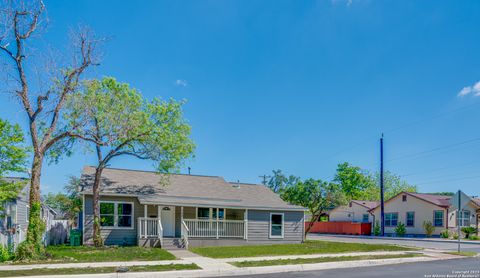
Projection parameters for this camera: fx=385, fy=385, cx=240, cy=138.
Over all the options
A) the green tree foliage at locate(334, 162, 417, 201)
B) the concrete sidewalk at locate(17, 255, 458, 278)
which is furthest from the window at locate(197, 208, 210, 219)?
the green tree foliage at locate(334, 162, 417, 201)

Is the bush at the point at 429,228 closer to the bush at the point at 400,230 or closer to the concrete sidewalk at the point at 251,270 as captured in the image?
the bush at the point at 400,230

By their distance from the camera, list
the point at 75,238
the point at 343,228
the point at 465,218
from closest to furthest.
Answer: the point at 75,238 → the point at 465,218 → the point at 343,228

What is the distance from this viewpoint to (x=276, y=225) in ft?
78.4

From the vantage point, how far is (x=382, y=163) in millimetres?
35844

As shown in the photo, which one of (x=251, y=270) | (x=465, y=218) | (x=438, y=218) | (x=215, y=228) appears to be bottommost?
(x=465, y=218)

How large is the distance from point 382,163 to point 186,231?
73.8 feet

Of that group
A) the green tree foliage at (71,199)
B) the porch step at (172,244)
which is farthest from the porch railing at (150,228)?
the green tree foliage at (71,199)

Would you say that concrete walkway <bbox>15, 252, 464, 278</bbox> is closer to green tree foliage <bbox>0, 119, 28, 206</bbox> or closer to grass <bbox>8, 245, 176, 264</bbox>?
grass <bbox>8, 245, 176, 264</bbox>

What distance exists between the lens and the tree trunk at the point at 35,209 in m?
14.7

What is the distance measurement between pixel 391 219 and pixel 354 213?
19.5 feet

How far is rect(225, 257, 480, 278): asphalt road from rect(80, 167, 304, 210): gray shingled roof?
9.88 m

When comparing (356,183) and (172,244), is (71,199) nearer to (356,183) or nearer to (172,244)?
(172,244)

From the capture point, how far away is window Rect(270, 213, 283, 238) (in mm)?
23781

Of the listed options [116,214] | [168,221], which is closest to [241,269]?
[116,214]
